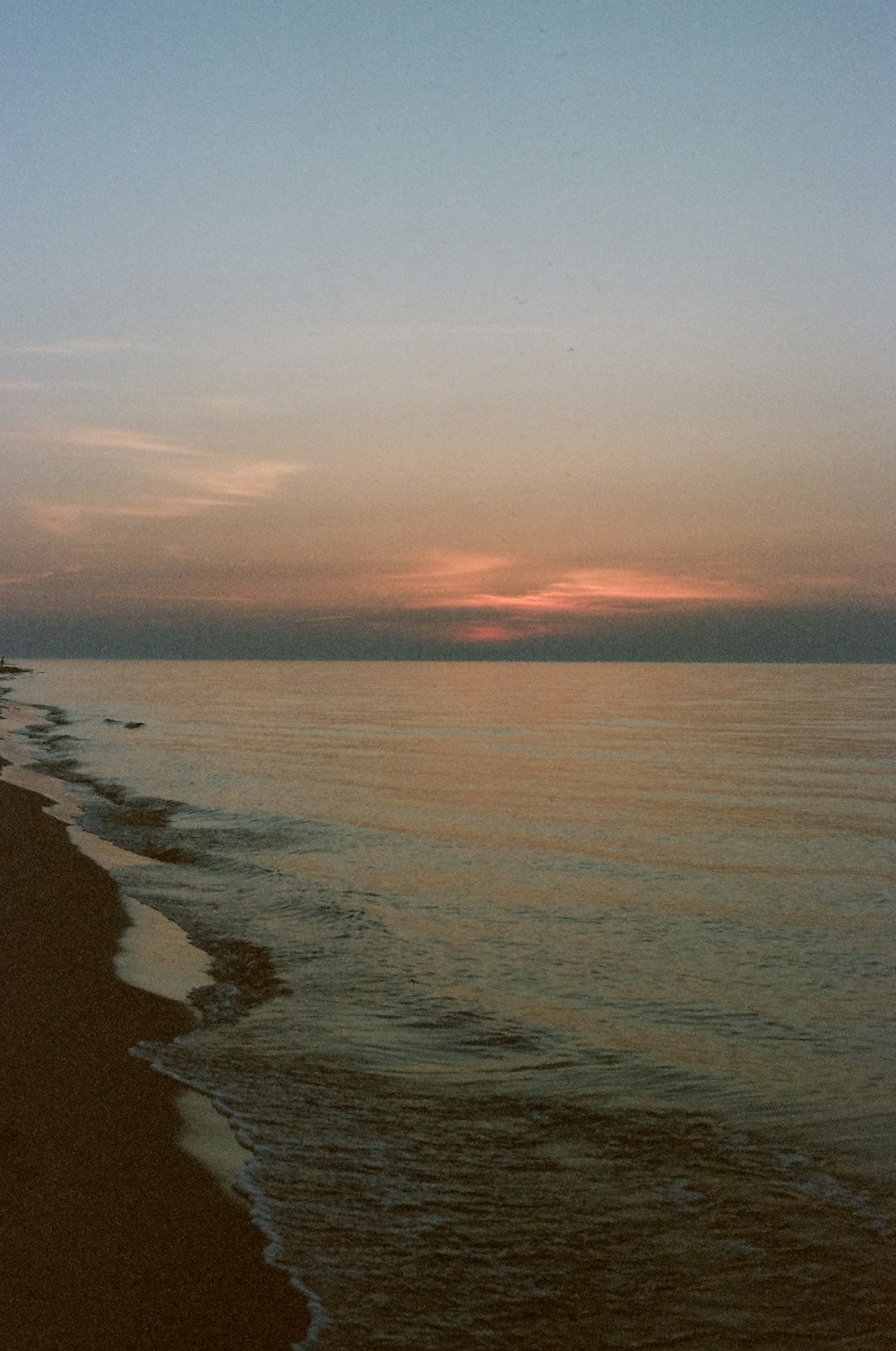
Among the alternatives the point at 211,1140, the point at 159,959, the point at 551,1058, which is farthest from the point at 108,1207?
the point at 159,959

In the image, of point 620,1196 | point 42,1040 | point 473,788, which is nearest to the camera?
point 620,1196

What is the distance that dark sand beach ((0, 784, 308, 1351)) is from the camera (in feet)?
→ 18.0

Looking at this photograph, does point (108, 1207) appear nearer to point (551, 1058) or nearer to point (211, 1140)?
point (211, 1140)

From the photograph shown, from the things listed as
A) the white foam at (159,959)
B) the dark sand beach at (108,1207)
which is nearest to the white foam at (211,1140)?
the dark sand beach at (108,1207)

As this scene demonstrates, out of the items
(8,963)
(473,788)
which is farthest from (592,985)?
(473,788)

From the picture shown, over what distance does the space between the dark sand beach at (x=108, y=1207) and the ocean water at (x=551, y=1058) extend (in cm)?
36

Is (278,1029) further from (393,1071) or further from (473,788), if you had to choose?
(473,788)

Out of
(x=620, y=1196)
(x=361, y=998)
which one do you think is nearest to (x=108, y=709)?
(x=361, y=998)

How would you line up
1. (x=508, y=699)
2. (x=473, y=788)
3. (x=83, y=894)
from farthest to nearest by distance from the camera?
(x=508, y=699) < (x=473, y=788) < (x=83, y=894)

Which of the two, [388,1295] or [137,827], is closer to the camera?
[388,1295]

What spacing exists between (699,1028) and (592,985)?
1.83 m

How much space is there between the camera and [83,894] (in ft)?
55.1

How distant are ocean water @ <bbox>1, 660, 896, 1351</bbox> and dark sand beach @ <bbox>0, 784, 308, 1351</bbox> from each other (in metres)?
0.36

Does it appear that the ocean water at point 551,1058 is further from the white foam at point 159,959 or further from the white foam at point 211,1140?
the white foam at point 159,959
